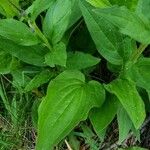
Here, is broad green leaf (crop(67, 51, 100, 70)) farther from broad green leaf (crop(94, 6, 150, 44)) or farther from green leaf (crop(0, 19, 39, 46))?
broad green leaf (crop(94, 6, 150, 44))

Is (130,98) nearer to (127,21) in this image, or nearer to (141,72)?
(141,72)

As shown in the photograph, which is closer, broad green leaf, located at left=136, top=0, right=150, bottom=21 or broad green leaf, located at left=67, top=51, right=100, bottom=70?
broad green leaf, located at left=136, top=0, right=150, bottom=21

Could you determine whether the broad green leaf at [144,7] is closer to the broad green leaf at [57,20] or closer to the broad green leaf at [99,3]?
the broad green leaf at [99,3]

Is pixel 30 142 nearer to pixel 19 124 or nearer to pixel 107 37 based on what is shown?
pixel 19 124

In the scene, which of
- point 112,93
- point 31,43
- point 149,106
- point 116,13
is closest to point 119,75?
point 112,93

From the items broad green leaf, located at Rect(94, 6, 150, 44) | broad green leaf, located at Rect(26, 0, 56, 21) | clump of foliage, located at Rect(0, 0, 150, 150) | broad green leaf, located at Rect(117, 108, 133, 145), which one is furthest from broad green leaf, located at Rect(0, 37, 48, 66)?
broad green leaf, located at Rect(94, 6, 150, 44)

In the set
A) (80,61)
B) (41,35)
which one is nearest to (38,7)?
(41,35)

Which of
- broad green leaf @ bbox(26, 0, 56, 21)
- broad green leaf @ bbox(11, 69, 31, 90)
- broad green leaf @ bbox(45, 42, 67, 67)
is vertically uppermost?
broad green leaf @ bbox(26, 0, 56, 21)
